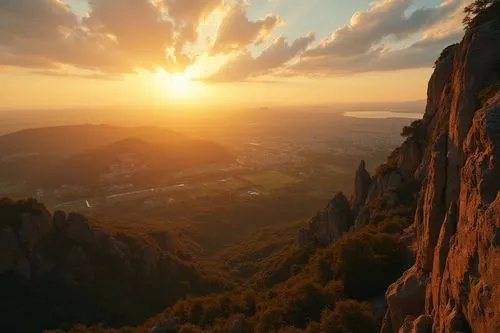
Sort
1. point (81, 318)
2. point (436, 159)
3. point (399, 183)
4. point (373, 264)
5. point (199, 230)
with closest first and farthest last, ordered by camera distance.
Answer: point (436, 159), point (373, 264), point (399, 183), point (81, 318), point (199, 230)

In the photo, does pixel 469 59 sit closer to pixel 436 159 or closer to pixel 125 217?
pixel 436 159

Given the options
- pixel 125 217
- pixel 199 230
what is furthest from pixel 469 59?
pixel 125 217

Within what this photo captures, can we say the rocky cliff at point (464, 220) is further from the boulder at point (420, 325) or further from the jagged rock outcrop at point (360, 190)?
the jagged rock outcrop at point (360, 190)

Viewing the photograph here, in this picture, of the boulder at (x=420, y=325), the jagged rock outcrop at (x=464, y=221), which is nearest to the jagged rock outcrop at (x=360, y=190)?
the jagged rock outcrop at (x=464, y=221)

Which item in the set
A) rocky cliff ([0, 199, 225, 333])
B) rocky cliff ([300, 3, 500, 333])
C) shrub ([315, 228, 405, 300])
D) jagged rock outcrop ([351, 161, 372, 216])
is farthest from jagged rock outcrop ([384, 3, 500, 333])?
rocky cliff ([0, 199, 225, 333])

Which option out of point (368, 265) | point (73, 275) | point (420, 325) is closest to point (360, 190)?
point (368, 265)

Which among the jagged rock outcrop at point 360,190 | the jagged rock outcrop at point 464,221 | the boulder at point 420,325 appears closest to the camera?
the jagged rock outcrop at point 464,221

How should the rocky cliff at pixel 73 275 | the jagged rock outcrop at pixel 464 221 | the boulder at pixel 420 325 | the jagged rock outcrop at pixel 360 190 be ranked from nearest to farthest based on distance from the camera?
the jagged rock outcrop at pixel 464 221
the boulder at pixel 420 325
the rocky cliff at pixel 73 275
the jagged rock outcrop at pixel 360 190
